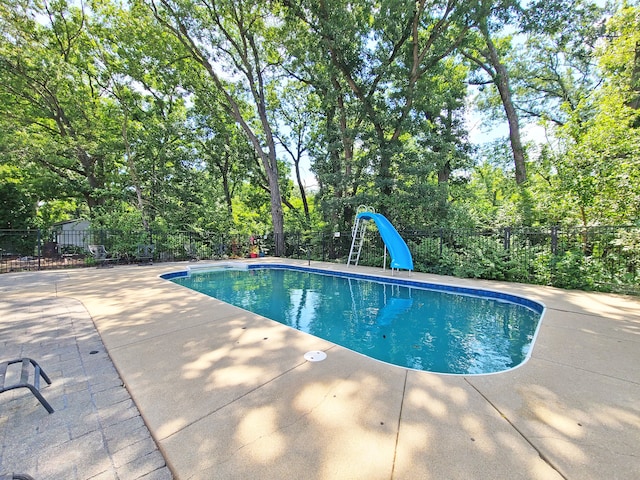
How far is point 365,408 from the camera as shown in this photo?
1848 millimetres

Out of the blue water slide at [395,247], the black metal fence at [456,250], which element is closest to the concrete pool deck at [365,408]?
the black metal fence at [456,250]

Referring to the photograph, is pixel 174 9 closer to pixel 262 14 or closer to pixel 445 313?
pixel 262 14

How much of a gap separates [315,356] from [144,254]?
9964 millimetres

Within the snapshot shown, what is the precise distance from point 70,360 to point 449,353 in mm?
4160

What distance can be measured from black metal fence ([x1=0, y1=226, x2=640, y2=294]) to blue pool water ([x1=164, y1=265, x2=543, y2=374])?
5.98ft

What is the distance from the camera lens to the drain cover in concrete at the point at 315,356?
2.58m

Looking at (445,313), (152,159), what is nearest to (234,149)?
(152,159)

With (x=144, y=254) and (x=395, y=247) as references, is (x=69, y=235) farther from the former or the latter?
(x=395, y=247)

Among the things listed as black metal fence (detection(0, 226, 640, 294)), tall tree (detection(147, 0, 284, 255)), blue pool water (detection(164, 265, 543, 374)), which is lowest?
blue pool water (detection(164, 265, 543, 374))

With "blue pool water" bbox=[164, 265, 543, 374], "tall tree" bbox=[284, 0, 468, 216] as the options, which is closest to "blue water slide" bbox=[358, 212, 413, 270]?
"blue pool water" bbox=[164, 265, 543, 374]

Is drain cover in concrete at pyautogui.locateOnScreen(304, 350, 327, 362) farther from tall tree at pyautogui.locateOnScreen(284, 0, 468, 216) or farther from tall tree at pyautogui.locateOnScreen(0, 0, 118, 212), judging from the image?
tall tree at pyautogui.locateOnScreen(0, 0, 118, 212)

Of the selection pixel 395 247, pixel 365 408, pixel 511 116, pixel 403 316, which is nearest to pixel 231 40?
pixel 395 247

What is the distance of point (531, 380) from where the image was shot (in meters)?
2.25

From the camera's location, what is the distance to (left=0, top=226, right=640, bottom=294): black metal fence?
5.87 m
